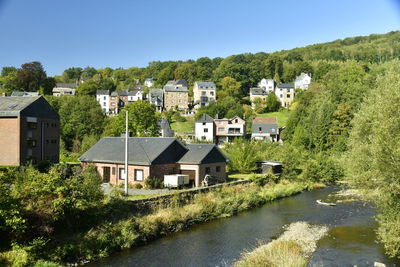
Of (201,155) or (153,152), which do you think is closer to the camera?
(153,152)

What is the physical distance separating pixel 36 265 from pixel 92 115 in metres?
51.0

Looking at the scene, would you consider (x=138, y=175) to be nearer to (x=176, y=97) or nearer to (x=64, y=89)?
(x=176, y=97)

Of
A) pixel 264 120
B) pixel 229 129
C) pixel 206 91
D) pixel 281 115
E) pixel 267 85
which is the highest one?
pixel 267 85

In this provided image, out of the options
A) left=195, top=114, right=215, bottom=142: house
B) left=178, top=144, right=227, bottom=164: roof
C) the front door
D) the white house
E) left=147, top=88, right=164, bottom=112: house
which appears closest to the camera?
left=178, top=144, right=227, bottom=164: roof

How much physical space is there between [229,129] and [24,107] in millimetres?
39513

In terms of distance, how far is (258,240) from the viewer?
18.9 meters

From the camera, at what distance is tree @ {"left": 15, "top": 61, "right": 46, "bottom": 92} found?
84000 mm

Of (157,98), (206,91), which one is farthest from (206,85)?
(157,98)

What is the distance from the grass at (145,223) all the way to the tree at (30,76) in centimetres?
7166

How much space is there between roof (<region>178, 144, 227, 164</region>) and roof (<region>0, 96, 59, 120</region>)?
50.2ft

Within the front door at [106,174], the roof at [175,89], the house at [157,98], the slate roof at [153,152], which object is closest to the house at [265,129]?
the roof at [175,89]

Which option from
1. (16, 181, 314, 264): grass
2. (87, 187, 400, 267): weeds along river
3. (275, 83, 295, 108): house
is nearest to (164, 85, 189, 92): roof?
(275, 83, 295, 108): house

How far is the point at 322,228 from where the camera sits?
21.5 m

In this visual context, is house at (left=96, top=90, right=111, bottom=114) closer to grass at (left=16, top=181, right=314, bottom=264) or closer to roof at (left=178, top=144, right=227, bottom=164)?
roof at (left=178, top=144, right=227, bottom=164)
